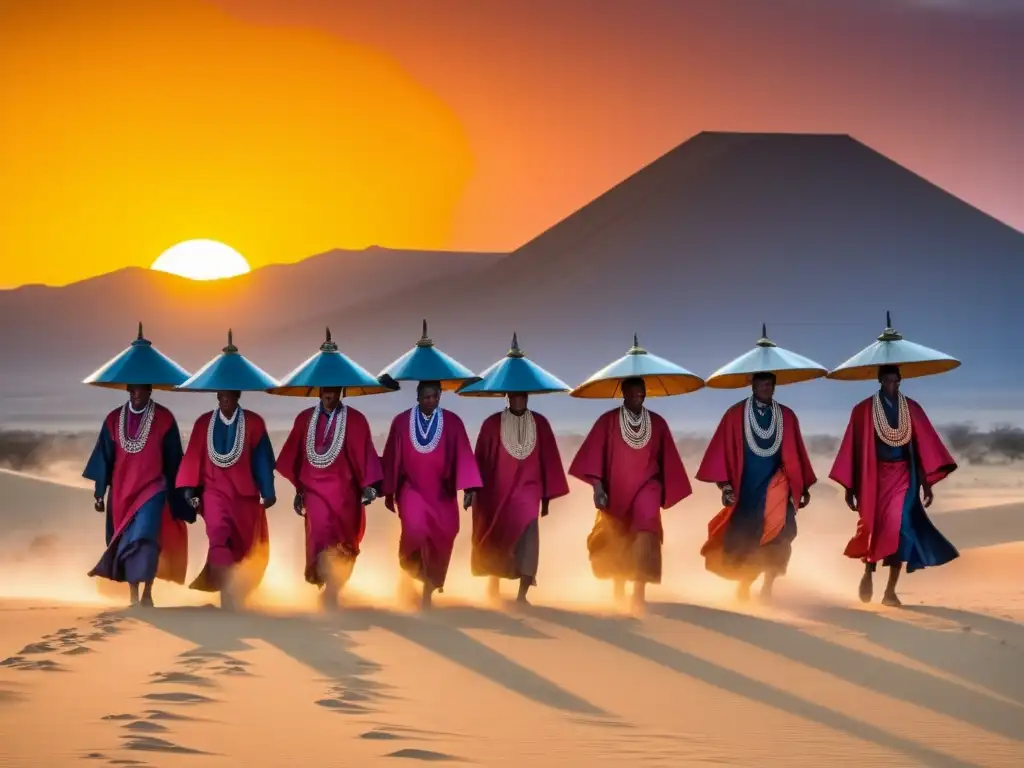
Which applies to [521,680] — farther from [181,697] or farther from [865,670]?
[865,670]

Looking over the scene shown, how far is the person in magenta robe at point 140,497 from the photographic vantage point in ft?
38.1

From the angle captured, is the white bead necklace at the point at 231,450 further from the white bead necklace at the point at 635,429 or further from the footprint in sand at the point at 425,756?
the footprint in sand at the point at 425,756

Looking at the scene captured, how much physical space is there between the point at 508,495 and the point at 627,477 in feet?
3.10

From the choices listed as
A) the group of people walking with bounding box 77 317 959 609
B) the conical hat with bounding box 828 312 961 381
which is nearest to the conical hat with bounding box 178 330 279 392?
the group of people walking with bounding box 77 317 959 609

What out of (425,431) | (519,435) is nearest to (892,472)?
(519,435)

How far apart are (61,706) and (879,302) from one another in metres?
74.8

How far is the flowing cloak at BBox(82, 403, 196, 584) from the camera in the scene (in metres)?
11.6

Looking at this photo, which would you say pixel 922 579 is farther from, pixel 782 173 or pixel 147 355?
pixel 782 173

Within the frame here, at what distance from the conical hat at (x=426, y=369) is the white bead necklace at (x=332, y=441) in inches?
19.6

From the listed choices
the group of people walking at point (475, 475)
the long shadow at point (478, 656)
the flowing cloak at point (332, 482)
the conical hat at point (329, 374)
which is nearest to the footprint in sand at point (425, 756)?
the long shadow at point (478, 656)

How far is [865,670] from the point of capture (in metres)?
9.36

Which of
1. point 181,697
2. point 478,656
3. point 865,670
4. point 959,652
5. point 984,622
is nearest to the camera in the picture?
point 181,697

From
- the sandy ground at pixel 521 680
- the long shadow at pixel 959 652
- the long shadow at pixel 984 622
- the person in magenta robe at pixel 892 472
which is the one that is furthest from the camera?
the person in magenta robe at pixel 892 472

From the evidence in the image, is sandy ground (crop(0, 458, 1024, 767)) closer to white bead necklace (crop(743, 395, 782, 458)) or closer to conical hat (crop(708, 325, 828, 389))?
white bead necklace (crop(743, 395, 782, 458))
